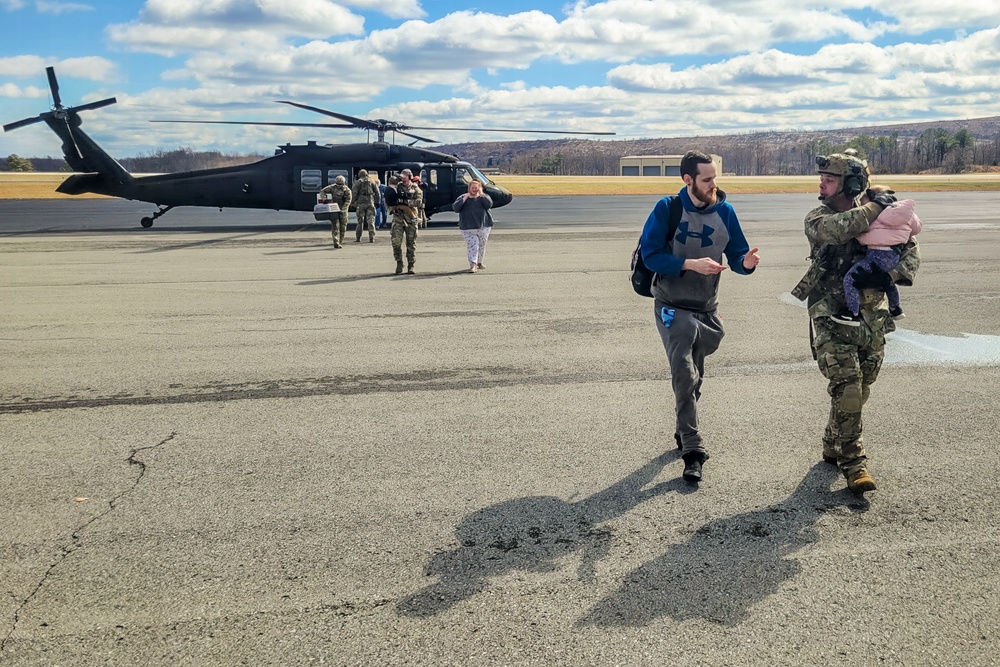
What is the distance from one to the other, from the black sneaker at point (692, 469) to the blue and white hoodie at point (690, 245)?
896 millimetres

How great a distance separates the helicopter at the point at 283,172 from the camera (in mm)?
24984

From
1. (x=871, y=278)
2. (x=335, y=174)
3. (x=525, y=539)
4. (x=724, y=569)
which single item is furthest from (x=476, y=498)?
(x=335, y=174)

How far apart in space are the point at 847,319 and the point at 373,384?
12.8 ft

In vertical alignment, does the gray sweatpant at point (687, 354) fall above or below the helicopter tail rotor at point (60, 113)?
below

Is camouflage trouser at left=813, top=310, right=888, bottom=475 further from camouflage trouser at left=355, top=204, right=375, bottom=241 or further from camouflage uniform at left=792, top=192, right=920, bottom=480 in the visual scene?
camouflage trouser at left=355, top=204, right=375, bottom=241

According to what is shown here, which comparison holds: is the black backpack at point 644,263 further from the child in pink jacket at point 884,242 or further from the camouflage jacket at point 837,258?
the child in pink jacket at point 884,242

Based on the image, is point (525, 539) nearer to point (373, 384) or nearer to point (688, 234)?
point (688, 234)

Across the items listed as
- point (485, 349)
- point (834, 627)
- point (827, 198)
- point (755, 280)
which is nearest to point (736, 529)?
point (834, 627)

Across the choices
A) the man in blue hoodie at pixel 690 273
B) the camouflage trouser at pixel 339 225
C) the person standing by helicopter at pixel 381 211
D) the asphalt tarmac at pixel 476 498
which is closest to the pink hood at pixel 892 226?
the man in blue hoodie at pixel 690 273

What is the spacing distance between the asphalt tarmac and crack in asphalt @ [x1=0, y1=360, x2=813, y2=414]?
4 cm

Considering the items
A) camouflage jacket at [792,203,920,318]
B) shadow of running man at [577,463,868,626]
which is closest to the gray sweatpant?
camouflage jacket at [792,203,920,318]

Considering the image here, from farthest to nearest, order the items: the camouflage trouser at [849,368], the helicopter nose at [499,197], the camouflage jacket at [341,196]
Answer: the helicopter nose at [499,197], the camouflage jacket at [341,196], the camouflage trouser at [849,368]

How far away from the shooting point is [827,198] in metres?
4.67

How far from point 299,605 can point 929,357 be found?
6.54m
